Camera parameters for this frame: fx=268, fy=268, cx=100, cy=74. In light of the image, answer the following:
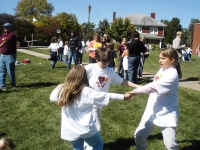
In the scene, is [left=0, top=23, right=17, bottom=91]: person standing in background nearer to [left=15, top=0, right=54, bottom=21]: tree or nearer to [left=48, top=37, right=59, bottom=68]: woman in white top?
[left=48, top=37, right=59, bottom=68]: woman in white top

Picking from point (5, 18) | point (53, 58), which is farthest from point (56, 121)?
point (5, 18)

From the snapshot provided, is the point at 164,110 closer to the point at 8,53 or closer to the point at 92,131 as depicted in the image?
the point at 92,131

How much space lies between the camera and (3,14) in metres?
49.1

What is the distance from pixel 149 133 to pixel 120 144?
95 centimetres

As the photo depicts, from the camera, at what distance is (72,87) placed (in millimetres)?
3258

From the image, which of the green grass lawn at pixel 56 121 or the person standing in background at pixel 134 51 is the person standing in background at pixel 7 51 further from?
the person standing in background at pixel 134 51

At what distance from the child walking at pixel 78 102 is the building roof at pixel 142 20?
85311mm

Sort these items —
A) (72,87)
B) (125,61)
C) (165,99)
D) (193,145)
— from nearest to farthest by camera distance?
1. (72,87)
2. (165,99)
3. (193,145)
4. (125,61)

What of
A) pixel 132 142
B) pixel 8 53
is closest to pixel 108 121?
pixel 132 142

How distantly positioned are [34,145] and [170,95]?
2.45 meters

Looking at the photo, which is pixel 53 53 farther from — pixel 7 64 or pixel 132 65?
pixel 7 64

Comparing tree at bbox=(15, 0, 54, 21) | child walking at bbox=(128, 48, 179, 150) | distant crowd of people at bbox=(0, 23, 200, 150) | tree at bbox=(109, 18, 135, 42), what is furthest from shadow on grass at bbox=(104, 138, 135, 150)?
tree at bbox=(15, 0, 54, 21)

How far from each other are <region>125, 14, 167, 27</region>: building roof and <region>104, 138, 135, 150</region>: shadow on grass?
275 ft

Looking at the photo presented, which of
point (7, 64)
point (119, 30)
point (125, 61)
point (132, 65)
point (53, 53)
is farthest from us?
point (119, 30)
